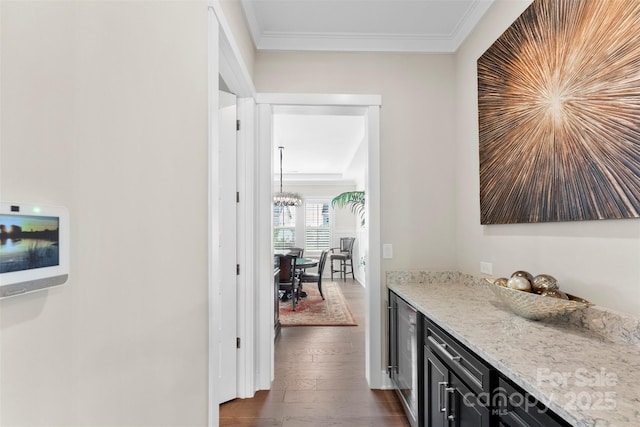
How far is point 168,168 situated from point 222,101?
1.51m

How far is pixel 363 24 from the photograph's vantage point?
96.1 inches

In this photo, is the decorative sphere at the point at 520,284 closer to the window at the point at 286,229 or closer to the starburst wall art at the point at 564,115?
the starburst wall art at the point at 564,115

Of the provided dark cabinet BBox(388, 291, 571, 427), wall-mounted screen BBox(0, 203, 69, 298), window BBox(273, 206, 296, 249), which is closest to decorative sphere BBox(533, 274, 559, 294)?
dark cabinet BBox(388, 291, 571, 427)

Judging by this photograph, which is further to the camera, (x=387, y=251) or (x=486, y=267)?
(x=387, y=251)

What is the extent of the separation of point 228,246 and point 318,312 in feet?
9.67

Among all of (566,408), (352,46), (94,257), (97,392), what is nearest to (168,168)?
(94,257)

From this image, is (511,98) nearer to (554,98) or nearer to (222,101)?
(554,98)

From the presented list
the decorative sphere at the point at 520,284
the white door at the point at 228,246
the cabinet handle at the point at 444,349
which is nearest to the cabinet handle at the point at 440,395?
the cabinet handle at the point at 444,349

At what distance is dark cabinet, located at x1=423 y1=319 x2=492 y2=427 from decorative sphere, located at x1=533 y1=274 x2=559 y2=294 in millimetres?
465

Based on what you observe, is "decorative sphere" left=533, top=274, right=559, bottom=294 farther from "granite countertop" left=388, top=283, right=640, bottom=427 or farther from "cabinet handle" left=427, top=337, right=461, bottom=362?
"cabinet handle" left=427, top=337, right=461, bottom=362

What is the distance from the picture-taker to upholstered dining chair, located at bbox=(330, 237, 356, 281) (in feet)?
26.9

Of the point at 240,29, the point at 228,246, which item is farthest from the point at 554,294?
the point at 240,29

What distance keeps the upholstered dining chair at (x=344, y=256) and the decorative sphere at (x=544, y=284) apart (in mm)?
6712

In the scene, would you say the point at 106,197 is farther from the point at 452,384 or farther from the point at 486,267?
the point at 486,267
